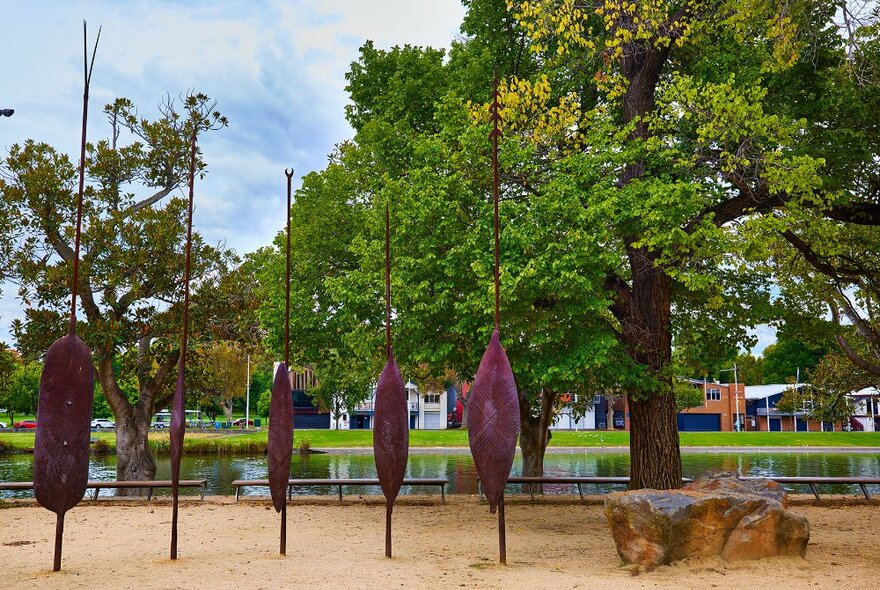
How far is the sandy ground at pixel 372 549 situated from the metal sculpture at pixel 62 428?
1051mm

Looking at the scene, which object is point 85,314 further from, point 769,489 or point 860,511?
point 860,511

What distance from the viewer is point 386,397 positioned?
1155 centimetres

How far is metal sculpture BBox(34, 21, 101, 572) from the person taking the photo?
1017 cm

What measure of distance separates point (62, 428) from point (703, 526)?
834 centimetres

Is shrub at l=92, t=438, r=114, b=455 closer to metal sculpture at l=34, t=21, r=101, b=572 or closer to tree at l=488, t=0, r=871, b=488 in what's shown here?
tree at l=488, t=0, r=871, b=488

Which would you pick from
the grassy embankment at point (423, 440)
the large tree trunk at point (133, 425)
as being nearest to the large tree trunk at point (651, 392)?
the large tree trunk at point (133, 425)

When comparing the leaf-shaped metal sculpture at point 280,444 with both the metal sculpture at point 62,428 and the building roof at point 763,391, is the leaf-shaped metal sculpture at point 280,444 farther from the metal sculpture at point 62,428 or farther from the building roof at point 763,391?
the building roof at point 763,391

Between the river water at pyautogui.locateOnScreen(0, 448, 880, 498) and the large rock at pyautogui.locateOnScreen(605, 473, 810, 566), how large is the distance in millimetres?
14144

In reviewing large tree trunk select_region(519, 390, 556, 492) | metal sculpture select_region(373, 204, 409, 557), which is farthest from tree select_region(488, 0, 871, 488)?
large tree trunk select_region(519, 390, 556, 492)

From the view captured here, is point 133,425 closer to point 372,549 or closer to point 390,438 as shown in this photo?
point 372,549

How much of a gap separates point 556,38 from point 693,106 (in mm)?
4966

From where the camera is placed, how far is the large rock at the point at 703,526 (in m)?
10.5

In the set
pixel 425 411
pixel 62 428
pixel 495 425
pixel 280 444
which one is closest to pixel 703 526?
pixel 495 425

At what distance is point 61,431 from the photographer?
33.4 feet
